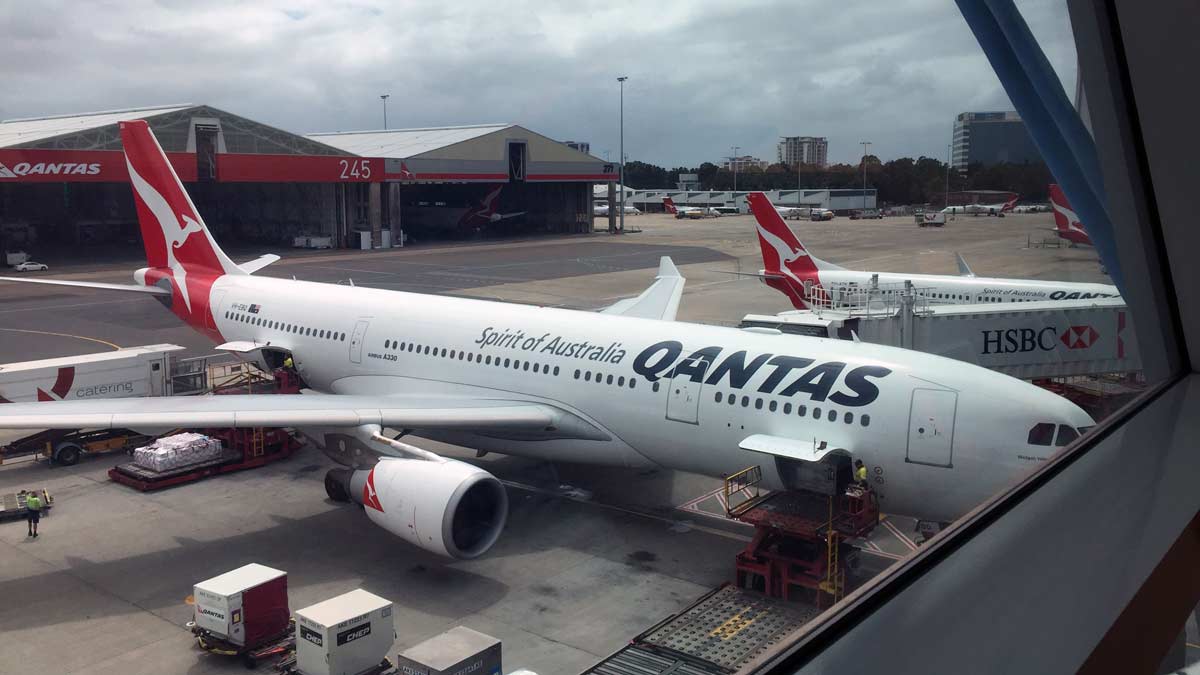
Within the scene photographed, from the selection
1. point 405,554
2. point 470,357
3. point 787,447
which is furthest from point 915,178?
point 470,357

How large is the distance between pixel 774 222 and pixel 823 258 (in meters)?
2.49

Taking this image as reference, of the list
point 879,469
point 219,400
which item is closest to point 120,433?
point 219,400

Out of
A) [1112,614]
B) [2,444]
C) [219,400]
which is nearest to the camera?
[1112,614]

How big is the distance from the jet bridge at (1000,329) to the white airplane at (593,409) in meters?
0.67

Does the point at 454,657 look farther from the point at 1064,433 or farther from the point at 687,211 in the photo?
the point at 687,211

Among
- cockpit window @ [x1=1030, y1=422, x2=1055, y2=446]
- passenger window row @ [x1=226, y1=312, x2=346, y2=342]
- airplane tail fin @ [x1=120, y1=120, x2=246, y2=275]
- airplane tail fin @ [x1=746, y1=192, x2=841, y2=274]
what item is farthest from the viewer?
airplane tail fin @ [x1=746, y1=192, x2=841, y2=274]

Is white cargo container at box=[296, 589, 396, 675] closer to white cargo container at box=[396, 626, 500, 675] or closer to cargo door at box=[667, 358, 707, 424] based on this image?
white cargo container at box=[396, 626, 500, 675]

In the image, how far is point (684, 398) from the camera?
11.6 metres

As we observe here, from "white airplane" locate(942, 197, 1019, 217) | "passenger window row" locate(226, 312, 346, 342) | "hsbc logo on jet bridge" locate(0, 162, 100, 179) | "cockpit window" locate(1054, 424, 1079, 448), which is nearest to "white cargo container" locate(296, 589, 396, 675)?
"white airplane" locate(942, 197, 1019, 217)

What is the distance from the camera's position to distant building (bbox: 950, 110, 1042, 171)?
431 cm

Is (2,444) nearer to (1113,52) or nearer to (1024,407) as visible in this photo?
(1024,407)

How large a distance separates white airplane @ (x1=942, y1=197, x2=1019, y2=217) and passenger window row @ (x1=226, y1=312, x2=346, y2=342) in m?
11.6

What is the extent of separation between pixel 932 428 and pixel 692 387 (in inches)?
116

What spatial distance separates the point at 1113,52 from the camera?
151 inches
